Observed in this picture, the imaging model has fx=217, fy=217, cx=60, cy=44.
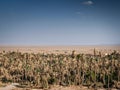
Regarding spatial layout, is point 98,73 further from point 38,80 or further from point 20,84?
point 20,84

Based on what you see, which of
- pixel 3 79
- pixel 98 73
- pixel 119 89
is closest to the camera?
pixel 119 89

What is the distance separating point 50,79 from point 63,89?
2.04m

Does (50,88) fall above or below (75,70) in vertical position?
below

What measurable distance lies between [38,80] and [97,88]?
4.48 m

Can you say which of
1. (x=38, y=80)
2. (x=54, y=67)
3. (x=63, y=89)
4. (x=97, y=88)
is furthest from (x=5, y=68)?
(x=97, y=88)

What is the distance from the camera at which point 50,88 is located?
15.9 metres

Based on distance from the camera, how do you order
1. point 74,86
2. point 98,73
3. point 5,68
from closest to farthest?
point 74,86 < point 98,73 < point 5,68

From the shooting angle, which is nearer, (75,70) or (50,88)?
(50,88)

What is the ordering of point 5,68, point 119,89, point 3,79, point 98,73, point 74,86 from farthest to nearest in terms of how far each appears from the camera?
point 5,68 → point 3,79 → point 98,73 → point 74,86 → point 119,89

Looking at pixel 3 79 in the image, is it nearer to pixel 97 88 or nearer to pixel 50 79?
pixel 50 79

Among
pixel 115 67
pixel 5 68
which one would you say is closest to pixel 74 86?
pixel 115 67

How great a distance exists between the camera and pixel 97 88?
15695 mm

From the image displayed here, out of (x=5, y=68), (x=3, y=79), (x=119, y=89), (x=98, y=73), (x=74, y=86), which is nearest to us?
(x=119, y=89)

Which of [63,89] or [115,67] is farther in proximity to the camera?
[115,67]
